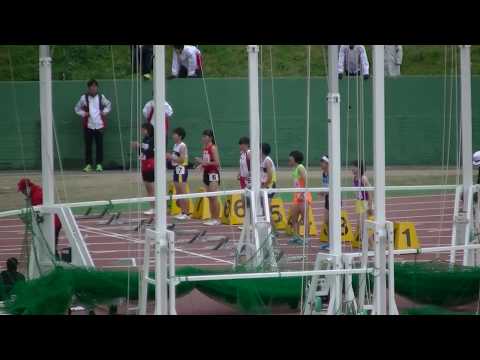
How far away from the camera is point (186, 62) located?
2406 centimetres

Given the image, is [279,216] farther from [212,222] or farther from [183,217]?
[183,217]

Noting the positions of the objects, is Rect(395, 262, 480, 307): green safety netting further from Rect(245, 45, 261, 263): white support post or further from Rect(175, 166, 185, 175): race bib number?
Rect(175, 166, 185, 175): race bib number

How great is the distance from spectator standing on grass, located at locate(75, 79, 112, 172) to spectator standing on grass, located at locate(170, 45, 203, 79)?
7.63 feet

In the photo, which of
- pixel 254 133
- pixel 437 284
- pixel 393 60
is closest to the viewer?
pixel 437 284

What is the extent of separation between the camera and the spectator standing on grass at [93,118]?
25.7m

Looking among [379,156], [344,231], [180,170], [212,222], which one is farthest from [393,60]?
[379,156]

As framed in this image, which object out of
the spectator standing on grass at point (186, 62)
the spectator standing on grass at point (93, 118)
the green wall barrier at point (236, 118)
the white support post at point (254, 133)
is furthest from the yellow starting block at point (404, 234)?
the spectator standing on grass at point (93, 118)

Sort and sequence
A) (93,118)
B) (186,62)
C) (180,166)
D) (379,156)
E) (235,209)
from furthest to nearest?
(93,118), (186,62), (180,166), (235,209), (379,156)

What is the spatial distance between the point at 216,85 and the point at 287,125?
2200mm

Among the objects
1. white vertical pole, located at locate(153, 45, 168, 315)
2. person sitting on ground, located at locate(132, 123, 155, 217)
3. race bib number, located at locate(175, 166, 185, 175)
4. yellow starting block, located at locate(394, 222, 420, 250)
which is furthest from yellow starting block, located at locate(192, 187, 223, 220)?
white vertical pole, located at locate(153, 45, 168, 315)

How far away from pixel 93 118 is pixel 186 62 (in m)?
3.29

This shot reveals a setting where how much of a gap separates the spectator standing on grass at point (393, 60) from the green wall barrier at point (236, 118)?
0.78m
